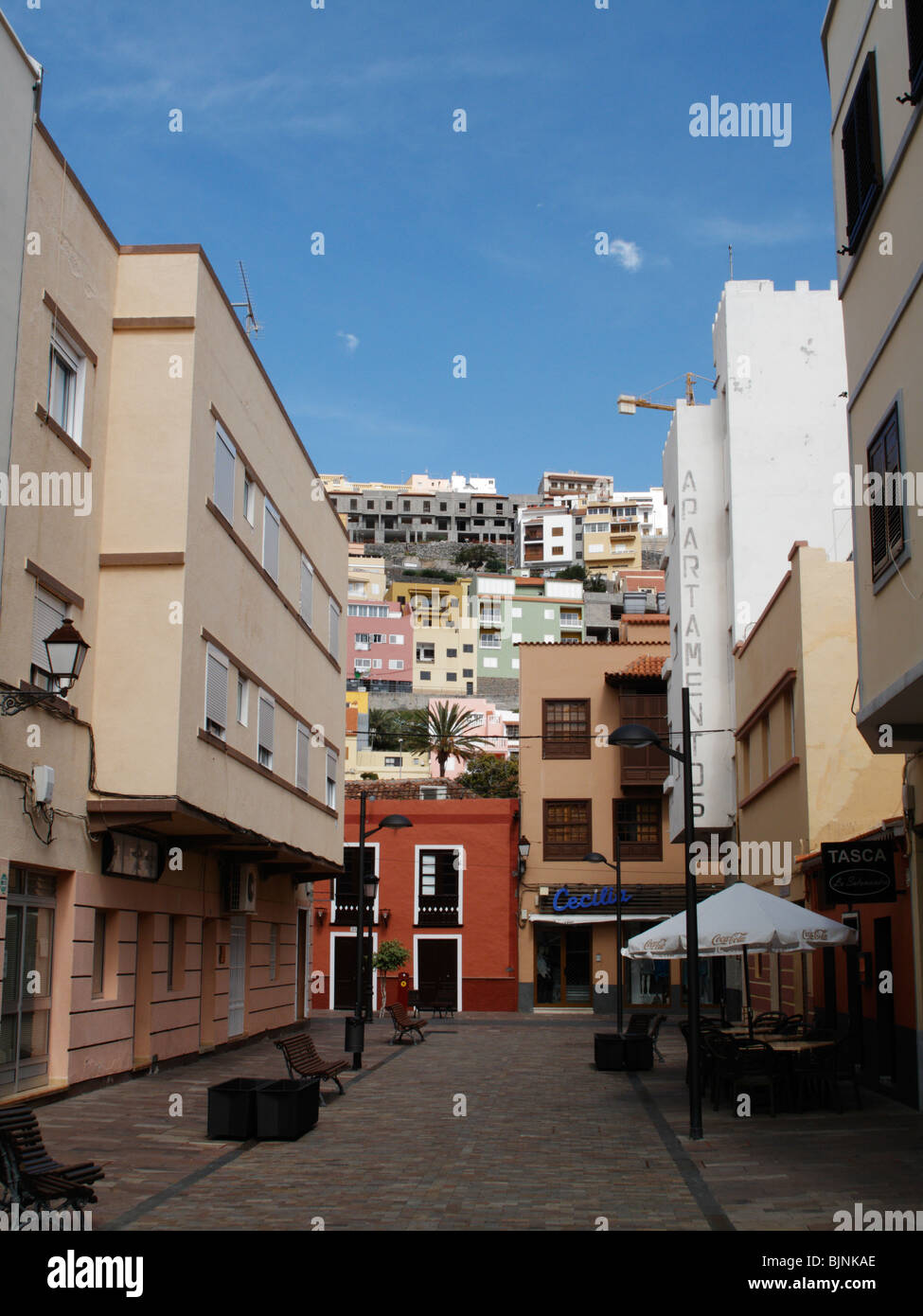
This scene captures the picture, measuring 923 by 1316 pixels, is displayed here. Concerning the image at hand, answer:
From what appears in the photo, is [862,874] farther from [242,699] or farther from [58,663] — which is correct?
[242,699]

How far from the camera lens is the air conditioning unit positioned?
23.0 metres

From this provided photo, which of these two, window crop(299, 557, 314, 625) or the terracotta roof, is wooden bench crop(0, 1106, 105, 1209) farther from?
the terracotta roof

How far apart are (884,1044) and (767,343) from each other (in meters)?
20.2

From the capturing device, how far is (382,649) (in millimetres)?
109875

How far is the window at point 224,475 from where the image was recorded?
64.5 feet

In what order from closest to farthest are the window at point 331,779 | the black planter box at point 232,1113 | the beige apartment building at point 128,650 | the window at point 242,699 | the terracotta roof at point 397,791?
the black planter box at point 232,1113 < the beige apartment building at point 128,650 < the window at point 242,699 < the window at point 331,779 < the terracotta roof at point 397,791

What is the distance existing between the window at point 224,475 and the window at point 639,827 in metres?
23.9

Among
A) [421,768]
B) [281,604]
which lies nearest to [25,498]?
[281,604]

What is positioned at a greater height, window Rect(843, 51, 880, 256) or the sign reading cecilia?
window Rect(843, 51, 880, 256)

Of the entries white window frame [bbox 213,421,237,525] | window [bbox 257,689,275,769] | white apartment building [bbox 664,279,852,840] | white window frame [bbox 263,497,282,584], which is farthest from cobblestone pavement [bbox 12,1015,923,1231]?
white apartment building [bbox 664,279,852,840]

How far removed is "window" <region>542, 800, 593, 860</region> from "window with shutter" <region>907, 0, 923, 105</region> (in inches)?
1281

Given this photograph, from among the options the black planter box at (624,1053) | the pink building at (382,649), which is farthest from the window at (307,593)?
the pink building at (382,649)

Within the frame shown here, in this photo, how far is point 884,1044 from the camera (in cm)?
1730

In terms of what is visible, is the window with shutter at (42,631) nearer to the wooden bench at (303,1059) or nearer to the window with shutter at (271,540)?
the wooden bench at (303,1059)
